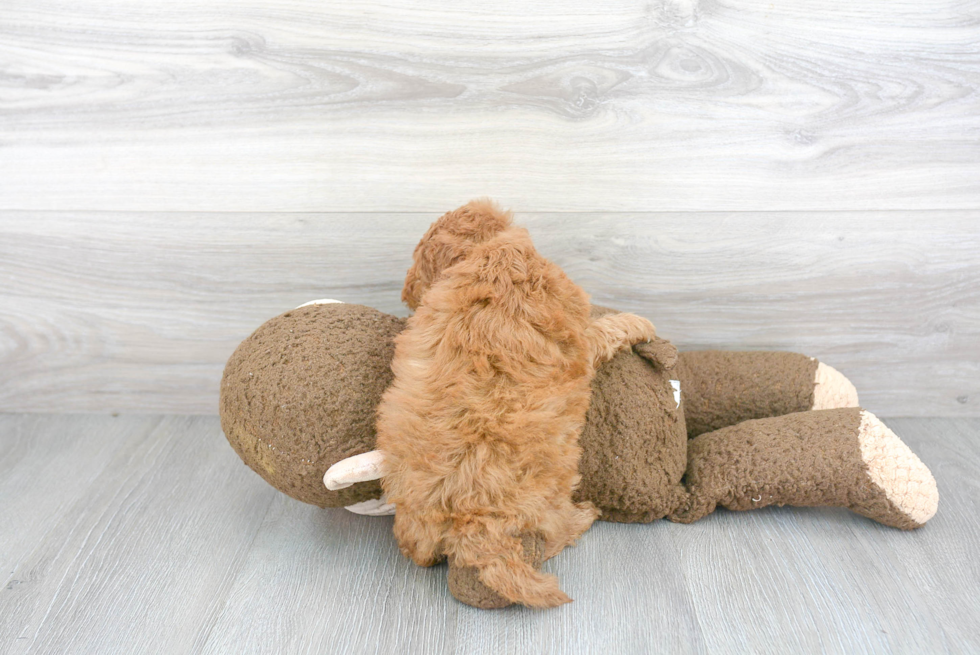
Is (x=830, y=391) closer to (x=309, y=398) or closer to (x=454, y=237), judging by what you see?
(x=454, y=237)

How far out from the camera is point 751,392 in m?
0.96

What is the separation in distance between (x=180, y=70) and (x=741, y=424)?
0.92 m

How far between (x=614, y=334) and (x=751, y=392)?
0.90ft

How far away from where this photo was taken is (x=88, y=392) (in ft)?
3.83

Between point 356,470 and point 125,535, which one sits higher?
point 356,470

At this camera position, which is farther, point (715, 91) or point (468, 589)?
point (715, 91)

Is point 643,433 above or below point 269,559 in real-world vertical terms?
above

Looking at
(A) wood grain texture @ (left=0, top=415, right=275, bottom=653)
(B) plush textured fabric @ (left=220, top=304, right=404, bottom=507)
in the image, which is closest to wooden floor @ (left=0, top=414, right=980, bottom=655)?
(A) wood grain texture @ (left=0, top=415, right=275, bottom=653)

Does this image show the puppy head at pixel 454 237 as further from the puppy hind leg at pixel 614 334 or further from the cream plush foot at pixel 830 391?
the cream plush foot at pixel 830 391

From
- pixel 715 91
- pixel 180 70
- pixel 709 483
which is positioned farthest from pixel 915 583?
pixel 180 70

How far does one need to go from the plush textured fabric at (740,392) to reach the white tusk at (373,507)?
430mm

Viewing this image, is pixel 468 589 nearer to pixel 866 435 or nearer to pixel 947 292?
pixel 866 435

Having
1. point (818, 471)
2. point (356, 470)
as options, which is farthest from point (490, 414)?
point (818, 471)

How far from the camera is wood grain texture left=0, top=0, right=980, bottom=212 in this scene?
0.94 m
